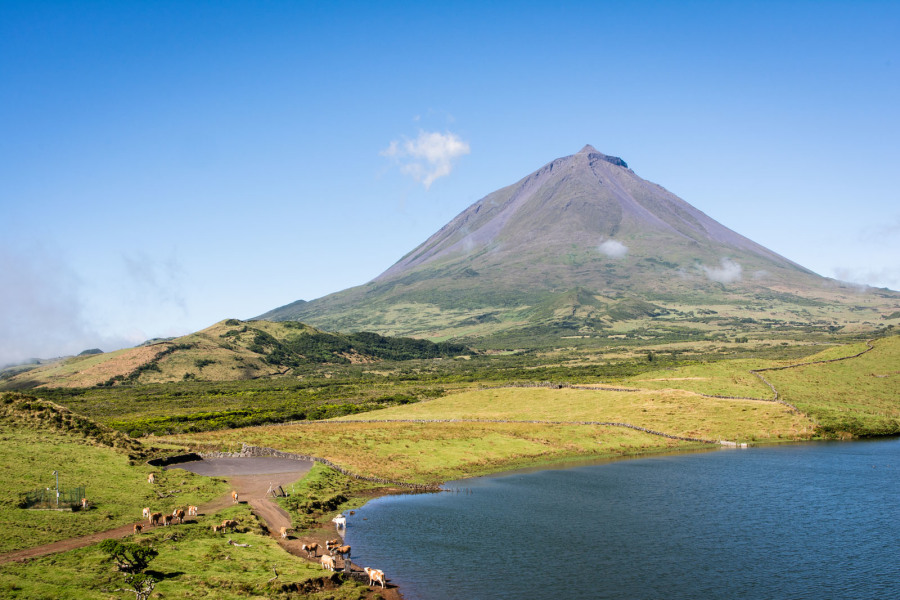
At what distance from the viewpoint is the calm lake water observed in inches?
1481

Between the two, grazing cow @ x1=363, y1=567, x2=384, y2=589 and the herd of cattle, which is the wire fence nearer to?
the herd of cattle

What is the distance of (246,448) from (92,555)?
134 feet

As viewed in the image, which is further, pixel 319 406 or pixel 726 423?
pixel 319 406

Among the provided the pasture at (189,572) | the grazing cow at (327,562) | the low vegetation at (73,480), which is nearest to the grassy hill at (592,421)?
the low vegetation at (73,480)

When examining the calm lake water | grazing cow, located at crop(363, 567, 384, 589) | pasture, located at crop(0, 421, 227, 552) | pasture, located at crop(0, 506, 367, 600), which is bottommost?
the calm lake water

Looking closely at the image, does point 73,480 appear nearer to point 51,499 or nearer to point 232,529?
point 51,499

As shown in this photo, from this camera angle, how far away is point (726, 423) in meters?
90.4

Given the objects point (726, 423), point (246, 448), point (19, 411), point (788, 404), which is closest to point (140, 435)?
point (246, 448)

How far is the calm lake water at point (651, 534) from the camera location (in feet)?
123

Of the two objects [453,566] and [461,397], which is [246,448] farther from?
[461,397]

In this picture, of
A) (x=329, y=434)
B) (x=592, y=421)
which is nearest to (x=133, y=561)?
(x=329, y=434)

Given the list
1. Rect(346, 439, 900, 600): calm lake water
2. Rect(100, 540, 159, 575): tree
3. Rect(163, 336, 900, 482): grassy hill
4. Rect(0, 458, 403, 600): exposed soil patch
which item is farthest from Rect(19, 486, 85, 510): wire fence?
Rect(163, 336, 900, 482): grassy hill

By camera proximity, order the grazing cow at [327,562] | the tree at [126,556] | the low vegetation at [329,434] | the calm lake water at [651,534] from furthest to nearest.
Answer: the calm lake water at [651,534], the grazing cow at [327,562], the low vegetation at [329,434], the tree at [126,556]

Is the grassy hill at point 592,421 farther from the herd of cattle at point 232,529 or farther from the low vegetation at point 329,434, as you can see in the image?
the herd of cattle at point 232,529
